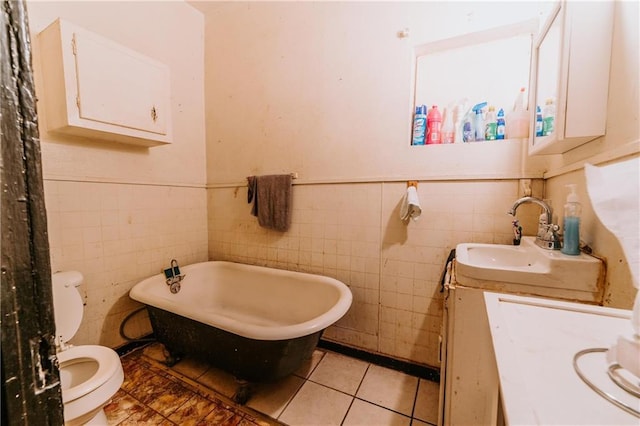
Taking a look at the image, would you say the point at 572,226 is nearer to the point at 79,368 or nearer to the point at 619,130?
the point at 619,130

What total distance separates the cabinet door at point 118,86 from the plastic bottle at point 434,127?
70.7 inches

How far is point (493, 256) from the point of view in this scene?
4.52ft

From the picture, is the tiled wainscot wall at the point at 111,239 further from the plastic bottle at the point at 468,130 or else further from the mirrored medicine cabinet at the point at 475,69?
the plastic bottle at the point at 468,130

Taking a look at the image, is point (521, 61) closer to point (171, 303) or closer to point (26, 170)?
point (26, 170)

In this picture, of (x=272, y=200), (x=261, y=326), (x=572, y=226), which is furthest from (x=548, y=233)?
(x=272, y=200)

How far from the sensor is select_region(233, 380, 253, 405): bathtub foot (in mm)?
1413

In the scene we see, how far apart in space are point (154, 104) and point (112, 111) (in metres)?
0.27

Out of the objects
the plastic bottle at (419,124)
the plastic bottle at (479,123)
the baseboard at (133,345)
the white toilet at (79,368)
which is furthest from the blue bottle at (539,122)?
the baseboard at (133,345)

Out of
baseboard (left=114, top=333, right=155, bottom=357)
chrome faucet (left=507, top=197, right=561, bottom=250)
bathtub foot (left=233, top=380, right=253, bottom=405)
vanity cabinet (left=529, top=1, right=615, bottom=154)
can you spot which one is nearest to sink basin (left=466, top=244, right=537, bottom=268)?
chrome faucet (left=507, top=197, right=561, bottom=250)

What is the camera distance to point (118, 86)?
1.57m

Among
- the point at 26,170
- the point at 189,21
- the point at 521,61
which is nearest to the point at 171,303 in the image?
the point at 26,170

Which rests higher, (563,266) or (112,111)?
(112,111)

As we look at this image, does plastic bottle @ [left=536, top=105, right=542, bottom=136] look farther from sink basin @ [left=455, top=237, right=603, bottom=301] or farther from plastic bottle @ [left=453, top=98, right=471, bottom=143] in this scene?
sink basin @ [left=455, top=237, right=603, bottom=301]

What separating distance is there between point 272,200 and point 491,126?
1542 mm
